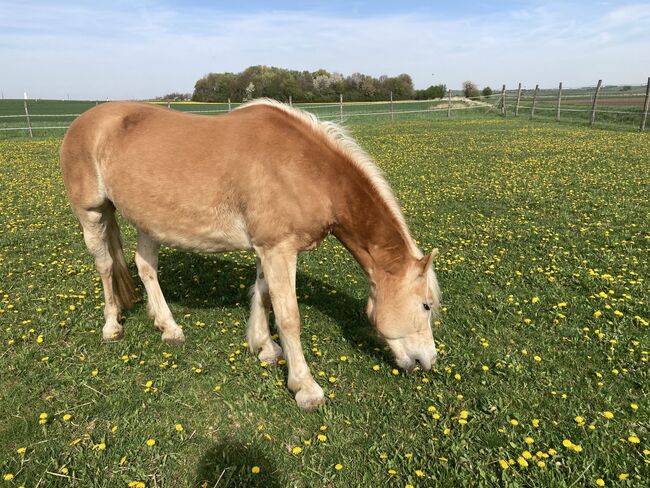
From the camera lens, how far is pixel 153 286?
4.99 m

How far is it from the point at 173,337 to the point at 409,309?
271 cm

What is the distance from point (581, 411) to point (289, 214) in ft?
9.59

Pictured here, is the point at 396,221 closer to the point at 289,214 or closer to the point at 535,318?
the point at 289,214

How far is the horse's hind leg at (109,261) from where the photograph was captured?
4777mm

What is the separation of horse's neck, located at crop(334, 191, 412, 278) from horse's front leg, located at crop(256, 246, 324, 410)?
60 centimetres

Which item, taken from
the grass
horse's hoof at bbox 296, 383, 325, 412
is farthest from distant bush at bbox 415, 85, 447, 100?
horse's hoof at bbox 296, 383, 325, 412

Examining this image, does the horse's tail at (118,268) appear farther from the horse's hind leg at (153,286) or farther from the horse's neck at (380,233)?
the horse's neck at (380,233)

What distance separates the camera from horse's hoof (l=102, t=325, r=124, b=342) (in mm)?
4781

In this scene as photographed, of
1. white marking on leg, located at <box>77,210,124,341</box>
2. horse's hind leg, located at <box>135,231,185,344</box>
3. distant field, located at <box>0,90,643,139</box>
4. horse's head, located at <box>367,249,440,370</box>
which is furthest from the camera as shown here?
distant field, located at <box>0,90,643,139</box>

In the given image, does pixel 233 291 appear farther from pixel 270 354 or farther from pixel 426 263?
pixel 426 263

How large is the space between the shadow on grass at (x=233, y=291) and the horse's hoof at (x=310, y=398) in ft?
2.79

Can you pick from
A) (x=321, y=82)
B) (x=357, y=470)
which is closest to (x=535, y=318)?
(x=357, y=470)

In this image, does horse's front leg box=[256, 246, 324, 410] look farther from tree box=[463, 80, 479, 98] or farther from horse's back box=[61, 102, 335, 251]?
tree box=[463, 80, 479, 98]

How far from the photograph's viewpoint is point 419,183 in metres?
12.3
